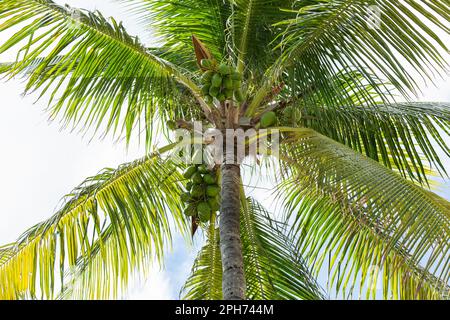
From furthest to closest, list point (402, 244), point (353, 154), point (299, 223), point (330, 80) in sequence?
point (299, 223) < point (330, 80) < point (353, 154) < point (402, 244)

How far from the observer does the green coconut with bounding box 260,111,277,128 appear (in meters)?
4.81

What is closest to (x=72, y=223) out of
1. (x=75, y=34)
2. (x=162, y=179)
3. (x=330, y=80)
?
(x=162, y=179)

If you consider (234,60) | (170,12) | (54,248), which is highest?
(170,12)

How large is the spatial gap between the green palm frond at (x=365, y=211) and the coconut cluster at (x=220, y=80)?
0.48m

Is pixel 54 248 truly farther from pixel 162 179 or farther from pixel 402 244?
pixel 402 244

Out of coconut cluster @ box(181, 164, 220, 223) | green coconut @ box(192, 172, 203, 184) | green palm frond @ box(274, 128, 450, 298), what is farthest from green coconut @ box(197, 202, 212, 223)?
green palm frond @ box(274, 128, 450, 298)

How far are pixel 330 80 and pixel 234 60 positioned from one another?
1.00 m

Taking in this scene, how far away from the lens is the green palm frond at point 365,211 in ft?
11.1

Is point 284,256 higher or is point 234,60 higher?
point 234,60

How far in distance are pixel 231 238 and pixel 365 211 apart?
107 cm

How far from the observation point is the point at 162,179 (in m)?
5.93

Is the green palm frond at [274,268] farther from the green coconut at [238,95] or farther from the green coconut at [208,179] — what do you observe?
the green coconut at [238,95]

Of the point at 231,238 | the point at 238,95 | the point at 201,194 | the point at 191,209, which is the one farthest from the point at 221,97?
the point at 231,238
